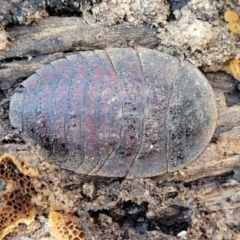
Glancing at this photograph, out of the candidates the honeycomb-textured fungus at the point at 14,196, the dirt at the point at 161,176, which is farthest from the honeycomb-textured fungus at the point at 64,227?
the honeycomb-textured fungus at the point at 14,196

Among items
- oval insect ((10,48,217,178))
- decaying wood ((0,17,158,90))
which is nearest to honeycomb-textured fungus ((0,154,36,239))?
oval insect ((10,48,217,178))

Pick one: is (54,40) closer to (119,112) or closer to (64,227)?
(119,112)

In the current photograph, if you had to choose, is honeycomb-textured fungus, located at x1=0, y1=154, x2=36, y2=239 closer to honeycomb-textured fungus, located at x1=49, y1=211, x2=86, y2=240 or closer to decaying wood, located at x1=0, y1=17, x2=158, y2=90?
honeycomb-textured fungus, located at x1=49, y1=211, x2=86, y2=240

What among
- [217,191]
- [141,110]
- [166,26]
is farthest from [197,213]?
[166,26]

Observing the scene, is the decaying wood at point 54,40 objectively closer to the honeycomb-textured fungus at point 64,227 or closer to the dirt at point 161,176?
the dirt at point 161,176

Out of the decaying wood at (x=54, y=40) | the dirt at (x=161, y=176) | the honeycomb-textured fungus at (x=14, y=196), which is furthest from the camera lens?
the decaying wood at (x=54, y=40)
